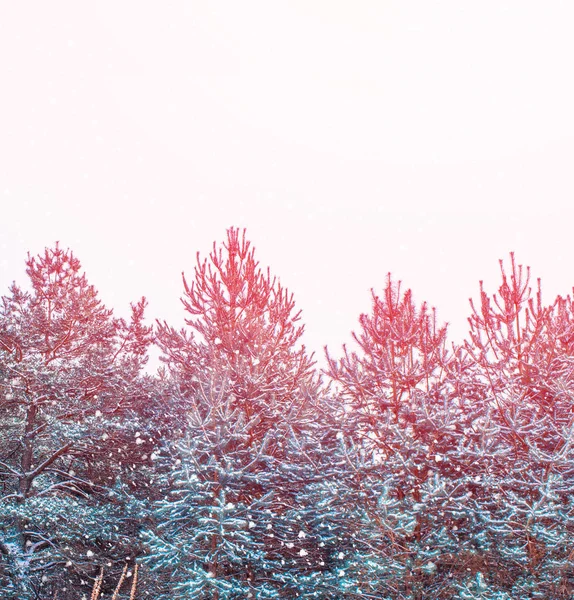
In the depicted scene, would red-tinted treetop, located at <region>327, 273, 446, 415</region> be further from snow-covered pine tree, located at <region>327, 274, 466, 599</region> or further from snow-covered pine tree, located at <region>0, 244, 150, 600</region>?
snow-covered pine tree, located at <region>0, 244, 150, 600</region>

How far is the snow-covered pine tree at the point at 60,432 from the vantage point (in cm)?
1456

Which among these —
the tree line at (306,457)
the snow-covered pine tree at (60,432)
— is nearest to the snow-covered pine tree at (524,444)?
the tree line at (306,457)

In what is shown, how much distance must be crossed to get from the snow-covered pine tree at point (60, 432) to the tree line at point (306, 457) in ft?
0.31

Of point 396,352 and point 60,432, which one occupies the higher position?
point 396,352

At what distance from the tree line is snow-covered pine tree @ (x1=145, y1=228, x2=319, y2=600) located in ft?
0.19

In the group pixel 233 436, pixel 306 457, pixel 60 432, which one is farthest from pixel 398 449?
pixel 60 432

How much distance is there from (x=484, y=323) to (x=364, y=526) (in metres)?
5.17

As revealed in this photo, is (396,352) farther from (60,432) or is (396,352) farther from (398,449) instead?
(60,432)

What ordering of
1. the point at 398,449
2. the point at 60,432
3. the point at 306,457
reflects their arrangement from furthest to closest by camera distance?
the point at 60,432
the point at 306,457
the point at 398,449

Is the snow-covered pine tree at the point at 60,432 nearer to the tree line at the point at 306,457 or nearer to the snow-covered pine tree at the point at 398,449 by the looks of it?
the tree line at the point at 306,457

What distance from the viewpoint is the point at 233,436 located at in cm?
1178

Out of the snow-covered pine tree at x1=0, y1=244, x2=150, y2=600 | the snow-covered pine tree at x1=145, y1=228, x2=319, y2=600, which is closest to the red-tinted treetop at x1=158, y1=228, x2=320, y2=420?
the snow-covered pine tree at x1=145, y1=228, x2=319, y2=600

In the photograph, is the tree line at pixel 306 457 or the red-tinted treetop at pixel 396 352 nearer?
the tree line at pixel 306 457

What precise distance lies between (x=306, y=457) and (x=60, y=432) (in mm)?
7419
